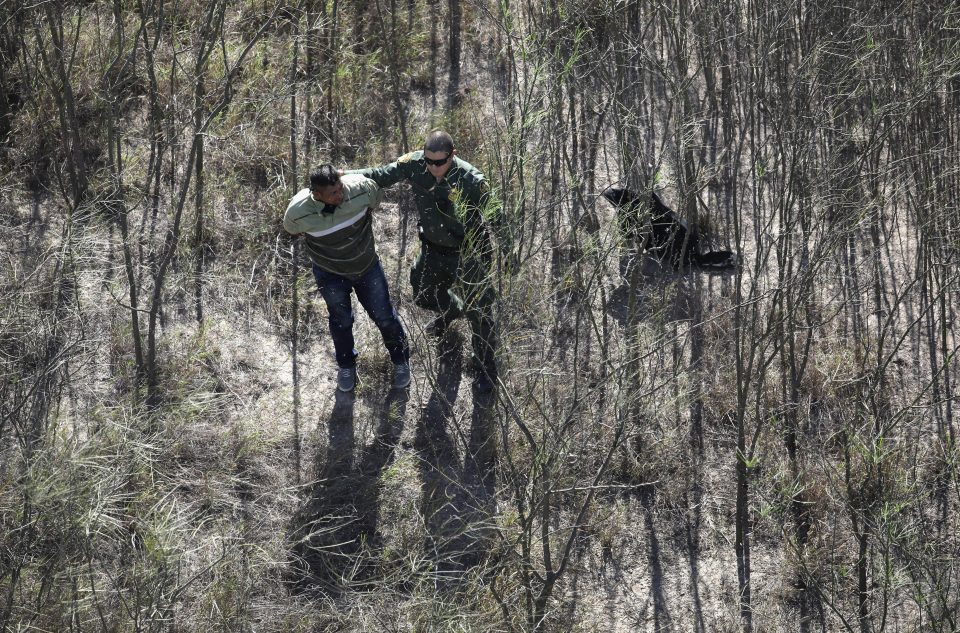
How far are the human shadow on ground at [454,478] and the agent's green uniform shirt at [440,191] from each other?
78 cm

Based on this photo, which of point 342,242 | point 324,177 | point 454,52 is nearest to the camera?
point 324,177

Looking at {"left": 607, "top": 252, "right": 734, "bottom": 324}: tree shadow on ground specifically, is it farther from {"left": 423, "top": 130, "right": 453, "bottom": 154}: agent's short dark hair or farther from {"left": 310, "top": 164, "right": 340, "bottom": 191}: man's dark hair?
{"left": 310, "top": 164, "right": 340, "bottom": 191}: man's dark hair

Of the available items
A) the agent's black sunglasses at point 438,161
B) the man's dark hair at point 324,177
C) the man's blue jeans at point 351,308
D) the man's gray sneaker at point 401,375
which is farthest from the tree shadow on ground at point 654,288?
the man's dark hair at point 324,177

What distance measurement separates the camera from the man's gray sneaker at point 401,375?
5.49m

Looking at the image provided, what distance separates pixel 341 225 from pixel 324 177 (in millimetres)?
275

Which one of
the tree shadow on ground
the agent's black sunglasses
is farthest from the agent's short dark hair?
the tree shadow on ground

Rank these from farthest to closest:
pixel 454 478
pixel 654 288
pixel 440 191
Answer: pixel 654 288
pixel 454 478
pixel 440 191


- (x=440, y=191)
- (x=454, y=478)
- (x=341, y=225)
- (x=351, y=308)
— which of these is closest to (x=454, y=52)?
(x=440, y=191)

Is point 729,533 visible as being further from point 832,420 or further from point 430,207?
point 430,207

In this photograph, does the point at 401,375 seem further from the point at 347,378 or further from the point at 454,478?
the point at 454,478

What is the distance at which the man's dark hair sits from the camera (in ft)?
15.2

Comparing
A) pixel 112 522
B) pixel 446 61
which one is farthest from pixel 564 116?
pixel 112 522

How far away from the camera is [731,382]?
579 cm

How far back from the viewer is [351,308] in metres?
5.22
